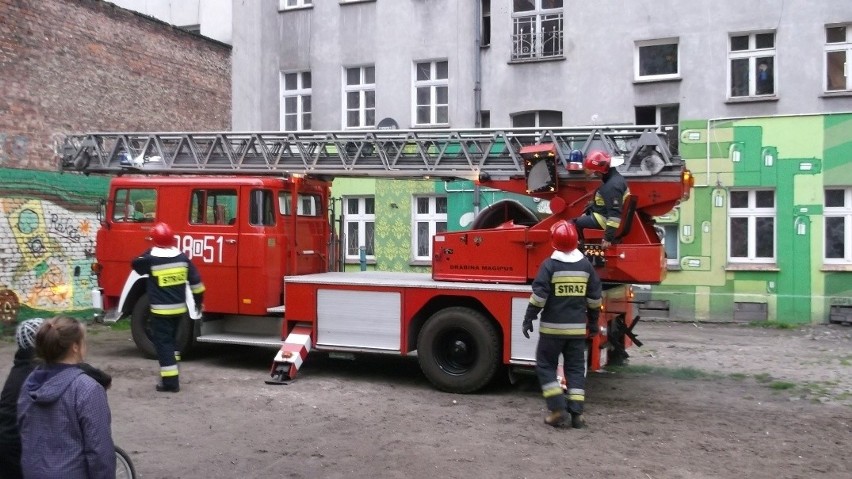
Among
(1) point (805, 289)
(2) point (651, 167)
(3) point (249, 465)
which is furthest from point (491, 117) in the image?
(3) point (249, 465)

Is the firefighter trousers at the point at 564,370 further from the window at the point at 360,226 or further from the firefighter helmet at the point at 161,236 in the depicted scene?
the window at the point at 360,226

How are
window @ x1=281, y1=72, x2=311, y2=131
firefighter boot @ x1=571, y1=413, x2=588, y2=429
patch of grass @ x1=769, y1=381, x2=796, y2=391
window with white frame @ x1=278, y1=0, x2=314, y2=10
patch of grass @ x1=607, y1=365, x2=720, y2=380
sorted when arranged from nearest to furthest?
1. firefighter boot @ x1=571, y1=413, x2=588, y2=429
2. patch of grass @ x1=769, y1=381, x2=796, y2=391
3. patch of grass @ x1=607, y1=365, x2=720, y2=380
4. window with white frame @ x1=278, y1=0, x2=314, y2=10
5. window @ x1=281, y1=72, x2=311, y2=131

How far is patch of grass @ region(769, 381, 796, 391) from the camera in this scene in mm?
9328

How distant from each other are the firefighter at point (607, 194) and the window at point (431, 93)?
10.5 metres

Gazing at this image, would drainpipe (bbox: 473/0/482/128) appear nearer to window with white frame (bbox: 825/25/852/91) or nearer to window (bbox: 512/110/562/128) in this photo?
window (bbox: 512/110/562/128)

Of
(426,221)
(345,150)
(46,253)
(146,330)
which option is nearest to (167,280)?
(146,330)

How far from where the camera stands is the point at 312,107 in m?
19.8

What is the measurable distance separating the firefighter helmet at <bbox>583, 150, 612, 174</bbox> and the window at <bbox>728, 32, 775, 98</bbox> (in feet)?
32.0

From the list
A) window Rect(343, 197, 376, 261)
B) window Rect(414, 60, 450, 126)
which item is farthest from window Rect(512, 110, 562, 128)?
window Rect(343, 197, 376, 261)

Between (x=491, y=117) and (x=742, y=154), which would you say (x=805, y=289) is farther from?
(x=491, y=117)

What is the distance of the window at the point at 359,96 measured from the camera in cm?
1931

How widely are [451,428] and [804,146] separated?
11.7m

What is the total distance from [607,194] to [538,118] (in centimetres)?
1022

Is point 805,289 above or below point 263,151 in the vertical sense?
below
